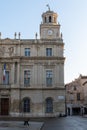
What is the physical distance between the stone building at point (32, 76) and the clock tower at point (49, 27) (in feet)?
0.59

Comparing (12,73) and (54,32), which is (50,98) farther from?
(54,32)

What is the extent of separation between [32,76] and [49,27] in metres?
9.64

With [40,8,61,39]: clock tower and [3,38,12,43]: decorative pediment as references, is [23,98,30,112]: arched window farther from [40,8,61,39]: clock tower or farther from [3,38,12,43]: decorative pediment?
[40,8,61,39]: clock tower

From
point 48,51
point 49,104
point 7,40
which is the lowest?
point 49,104

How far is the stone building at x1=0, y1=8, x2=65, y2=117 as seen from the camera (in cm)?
5219

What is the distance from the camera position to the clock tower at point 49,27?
55438 millimetres

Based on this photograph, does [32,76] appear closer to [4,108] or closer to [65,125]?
[4,108]

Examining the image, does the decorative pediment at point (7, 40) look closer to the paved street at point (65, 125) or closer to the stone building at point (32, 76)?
the stone building at point (32, 76)

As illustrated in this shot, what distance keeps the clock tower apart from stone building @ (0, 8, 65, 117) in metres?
0.18

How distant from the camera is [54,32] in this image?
55656 millimetres

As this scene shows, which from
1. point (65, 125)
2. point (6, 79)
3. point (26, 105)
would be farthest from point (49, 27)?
point (65, 125)

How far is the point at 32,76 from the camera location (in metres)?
53.2

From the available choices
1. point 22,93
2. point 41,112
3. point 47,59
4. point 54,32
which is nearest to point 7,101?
point 22,93

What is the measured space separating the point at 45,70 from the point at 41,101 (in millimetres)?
5416
